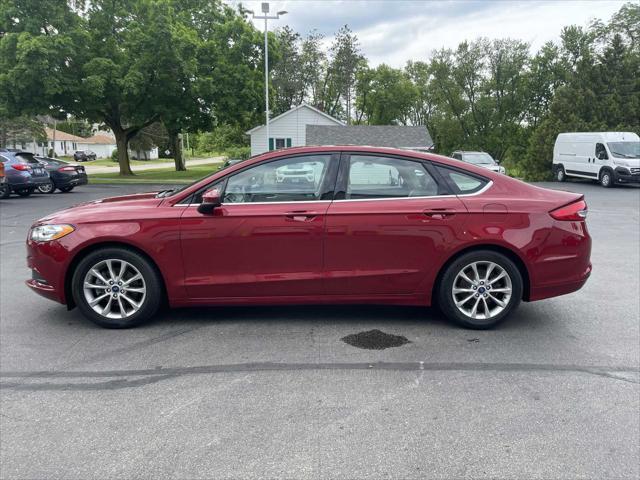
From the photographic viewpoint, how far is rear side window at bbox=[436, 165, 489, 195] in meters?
4.96

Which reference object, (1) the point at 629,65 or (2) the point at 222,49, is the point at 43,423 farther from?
(1) the point at 629,65

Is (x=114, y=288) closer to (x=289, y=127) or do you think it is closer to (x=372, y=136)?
(x=289, y=127)

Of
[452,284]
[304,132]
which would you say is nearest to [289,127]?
[304,132]

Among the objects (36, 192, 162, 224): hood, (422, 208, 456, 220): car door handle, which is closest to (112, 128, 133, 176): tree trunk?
(36, 192, 162, 224): hood

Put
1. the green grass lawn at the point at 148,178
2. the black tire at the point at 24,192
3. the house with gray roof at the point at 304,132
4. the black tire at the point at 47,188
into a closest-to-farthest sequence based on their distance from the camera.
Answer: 1. the black tire at the point at 24,192
2. the black tire at the point at 47,188
3. the green grass lawn at the point at 148,178
4. the house with gray roof at the point at 304,132

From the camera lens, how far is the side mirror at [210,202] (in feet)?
15.5

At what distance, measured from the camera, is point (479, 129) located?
62125 mm

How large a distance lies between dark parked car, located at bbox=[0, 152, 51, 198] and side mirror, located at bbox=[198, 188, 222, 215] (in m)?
16.6

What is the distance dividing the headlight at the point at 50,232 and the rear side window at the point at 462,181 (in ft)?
11.1

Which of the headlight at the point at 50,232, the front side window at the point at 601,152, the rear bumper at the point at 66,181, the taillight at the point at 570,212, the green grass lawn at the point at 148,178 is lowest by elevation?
the green grass lawn at the point at 148,178

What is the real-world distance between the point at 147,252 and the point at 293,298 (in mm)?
1349

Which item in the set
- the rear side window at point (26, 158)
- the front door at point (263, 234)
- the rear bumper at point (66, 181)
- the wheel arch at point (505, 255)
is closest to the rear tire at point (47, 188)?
the rear bumper at point (66, 181)

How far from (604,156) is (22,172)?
77.0 feet

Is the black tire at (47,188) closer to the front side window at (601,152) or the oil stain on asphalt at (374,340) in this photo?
the oil stain on asphalt at (374,340)
